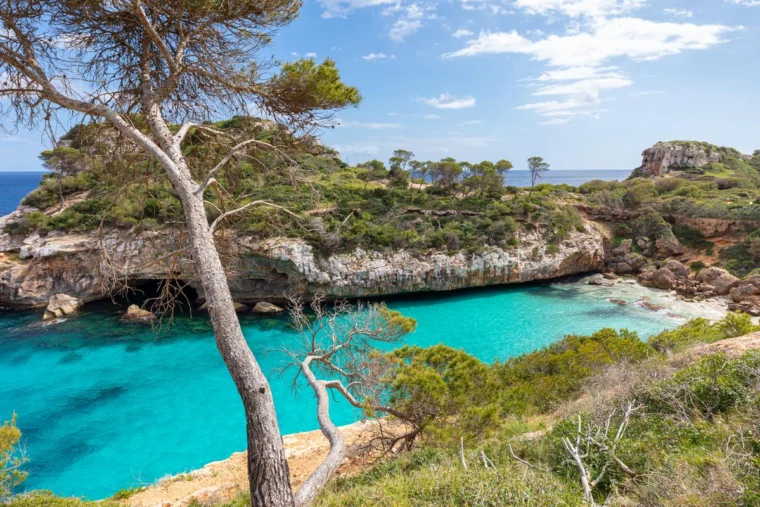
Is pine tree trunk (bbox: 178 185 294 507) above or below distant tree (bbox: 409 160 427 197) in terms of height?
below

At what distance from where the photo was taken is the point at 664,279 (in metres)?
20.2

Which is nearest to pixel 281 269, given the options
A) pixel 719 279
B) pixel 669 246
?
pixel 719 279

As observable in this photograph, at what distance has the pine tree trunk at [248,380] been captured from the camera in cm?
262

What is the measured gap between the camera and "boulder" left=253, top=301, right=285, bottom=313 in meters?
18.1

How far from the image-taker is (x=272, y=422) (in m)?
2.80

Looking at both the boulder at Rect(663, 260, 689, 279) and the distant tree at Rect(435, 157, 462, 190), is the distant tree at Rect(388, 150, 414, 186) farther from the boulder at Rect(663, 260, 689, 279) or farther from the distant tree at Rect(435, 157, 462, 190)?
the boulder at Rect(663, 260, 689, 279)

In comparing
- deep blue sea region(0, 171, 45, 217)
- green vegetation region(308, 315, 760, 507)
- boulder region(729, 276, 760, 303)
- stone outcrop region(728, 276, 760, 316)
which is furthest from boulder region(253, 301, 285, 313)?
deep blue sea region(0, 171, 45, 217)

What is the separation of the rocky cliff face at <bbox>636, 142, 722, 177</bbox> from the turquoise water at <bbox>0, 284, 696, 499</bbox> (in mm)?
34812

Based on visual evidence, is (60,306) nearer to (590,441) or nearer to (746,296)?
(590,441)

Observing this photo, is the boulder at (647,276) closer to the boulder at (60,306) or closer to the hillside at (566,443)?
the hillside at (566,443)

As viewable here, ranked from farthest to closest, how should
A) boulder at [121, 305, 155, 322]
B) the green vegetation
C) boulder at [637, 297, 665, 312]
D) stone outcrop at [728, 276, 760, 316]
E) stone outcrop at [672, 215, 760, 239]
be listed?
stone outcrop at [672, 215, 760, 239] < boulder at [637, 297, 665, 312] < boulder at [121, 305, 155, 322] < stone outcrop at [728, 276, 760, 316] < the green vegetation

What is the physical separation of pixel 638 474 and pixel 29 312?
2475 centimetres

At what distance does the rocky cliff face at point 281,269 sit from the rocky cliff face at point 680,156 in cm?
3573

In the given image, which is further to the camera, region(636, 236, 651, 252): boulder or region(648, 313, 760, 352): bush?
region(636, 236, 651, 252): boulder
